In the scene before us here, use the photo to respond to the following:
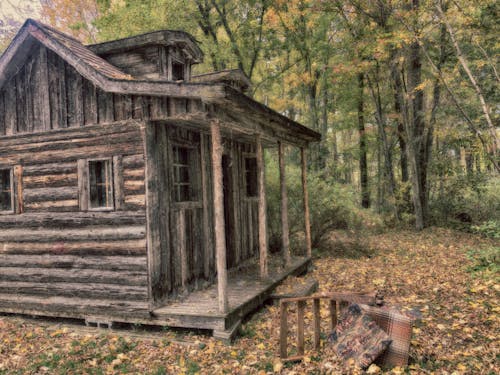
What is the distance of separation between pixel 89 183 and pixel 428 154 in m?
14.8

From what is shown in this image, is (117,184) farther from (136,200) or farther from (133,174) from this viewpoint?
(136,200)

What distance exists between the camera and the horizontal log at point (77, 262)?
6.84 meters

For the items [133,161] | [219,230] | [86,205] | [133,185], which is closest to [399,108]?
[219,230]

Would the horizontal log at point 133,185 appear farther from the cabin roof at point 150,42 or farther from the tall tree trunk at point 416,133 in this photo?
the tall tree trunk at point 416,133

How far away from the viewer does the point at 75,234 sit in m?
7.42

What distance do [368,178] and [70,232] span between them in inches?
729

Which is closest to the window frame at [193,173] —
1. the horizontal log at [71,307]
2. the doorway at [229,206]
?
the doorway at [229,206]

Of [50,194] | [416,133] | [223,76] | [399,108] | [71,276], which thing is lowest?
[71,276]

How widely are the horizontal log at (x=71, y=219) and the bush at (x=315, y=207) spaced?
20.5 feet

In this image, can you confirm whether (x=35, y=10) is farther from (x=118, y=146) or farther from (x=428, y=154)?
(x=428, y=154)

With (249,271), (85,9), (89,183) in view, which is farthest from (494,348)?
(85,9)

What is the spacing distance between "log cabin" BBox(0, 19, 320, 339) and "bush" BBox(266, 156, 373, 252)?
12.4ft

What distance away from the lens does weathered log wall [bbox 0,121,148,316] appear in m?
6.87

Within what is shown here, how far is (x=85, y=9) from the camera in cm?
2125
